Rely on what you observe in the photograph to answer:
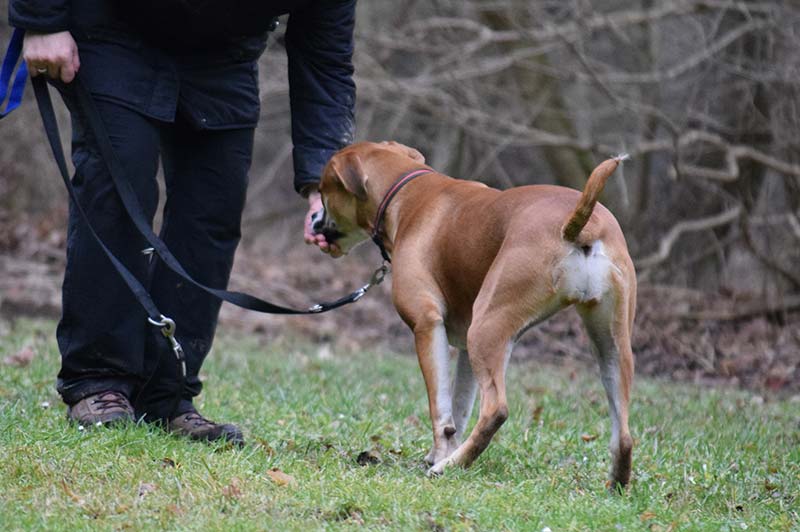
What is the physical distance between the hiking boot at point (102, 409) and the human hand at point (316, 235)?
121 cm

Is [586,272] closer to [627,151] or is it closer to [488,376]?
[488,376]

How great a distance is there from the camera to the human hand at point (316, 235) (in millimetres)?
5539

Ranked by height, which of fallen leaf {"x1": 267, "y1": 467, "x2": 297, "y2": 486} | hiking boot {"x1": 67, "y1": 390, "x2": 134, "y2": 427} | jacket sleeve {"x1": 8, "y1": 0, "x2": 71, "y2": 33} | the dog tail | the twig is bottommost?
the twig

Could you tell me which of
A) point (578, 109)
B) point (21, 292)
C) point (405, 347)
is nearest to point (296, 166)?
point (405, 347)

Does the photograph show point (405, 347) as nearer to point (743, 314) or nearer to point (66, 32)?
point (743, 314)

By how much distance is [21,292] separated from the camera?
11.4 metres

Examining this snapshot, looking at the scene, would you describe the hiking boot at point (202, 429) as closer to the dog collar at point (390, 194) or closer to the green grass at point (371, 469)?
the green grass at point (371, 469)

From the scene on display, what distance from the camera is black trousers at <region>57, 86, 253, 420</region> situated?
471cm

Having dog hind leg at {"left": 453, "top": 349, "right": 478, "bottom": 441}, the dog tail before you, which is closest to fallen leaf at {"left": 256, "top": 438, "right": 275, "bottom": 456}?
dog hind leg at {"left": 453, "top": 349, "right": 478, "bottom": 441}

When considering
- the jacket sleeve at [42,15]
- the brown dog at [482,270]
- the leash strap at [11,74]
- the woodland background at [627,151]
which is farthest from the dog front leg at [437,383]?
the woodland background at [627,151]

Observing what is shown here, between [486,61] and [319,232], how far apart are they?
27.7ft

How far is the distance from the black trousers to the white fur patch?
1661 millimetres

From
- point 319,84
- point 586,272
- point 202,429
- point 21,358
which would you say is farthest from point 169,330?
point 21,358

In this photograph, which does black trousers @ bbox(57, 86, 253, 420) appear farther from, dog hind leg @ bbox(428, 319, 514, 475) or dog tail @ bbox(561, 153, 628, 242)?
dog tail @ bbox(561, 153, 628, 242)
